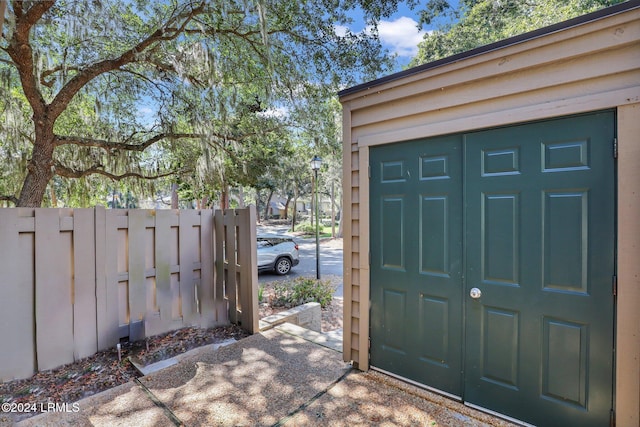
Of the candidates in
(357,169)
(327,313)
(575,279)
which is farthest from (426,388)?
(327,313)

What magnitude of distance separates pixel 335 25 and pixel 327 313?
5027 mm

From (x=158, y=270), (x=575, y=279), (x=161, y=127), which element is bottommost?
(x=158, y=270)

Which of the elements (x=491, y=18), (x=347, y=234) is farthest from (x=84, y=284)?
(x=491, y=18)

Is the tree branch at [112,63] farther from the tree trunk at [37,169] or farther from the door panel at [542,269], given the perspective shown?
the door panel at [542,269]

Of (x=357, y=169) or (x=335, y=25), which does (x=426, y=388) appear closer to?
(x=357, y=169)

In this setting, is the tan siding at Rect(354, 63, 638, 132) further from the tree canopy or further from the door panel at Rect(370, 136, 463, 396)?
the tree canopy

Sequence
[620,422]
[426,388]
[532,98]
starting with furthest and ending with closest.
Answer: [426,388]
[532,98]
[620,422]

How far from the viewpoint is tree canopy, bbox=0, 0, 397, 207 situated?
438cm

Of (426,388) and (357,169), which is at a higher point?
(357,169)

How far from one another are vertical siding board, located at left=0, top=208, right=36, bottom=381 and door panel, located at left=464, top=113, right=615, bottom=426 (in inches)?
132

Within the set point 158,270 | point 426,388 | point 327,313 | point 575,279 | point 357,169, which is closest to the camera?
point 575,279

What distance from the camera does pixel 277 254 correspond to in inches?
330

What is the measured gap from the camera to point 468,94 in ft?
7.14

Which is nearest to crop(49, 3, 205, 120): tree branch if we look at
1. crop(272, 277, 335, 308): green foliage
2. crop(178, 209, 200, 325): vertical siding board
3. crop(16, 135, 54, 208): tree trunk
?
crop(16, 135, 54, 208): tree trunk
